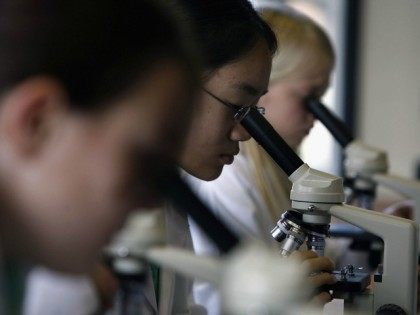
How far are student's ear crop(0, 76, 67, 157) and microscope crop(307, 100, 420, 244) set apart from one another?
4.18 feet

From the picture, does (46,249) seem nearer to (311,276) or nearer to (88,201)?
(88,201)

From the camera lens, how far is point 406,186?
1.83 metres

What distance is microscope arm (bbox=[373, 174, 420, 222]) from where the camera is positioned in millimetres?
1812

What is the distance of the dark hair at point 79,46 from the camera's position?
602 millimetres

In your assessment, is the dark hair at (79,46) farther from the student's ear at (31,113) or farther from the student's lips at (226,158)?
the student's lips at (226,158)

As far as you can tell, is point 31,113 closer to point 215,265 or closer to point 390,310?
point 215,265

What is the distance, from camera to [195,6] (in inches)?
51.4

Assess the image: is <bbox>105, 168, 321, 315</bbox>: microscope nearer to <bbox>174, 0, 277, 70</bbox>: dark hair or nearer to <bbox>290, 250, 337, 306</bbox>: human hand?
<bbox>290, 250, 337, 306</bbox>: human hand

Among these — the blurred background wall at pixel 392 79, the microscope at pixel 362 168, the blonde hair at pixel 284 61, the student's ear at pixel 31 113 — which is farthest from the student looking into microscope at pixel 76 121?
the blurred background wall at pixel 392 79

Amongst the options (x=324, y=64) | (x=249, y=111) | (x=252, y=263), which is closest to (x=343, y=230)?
(x=324, y=64)

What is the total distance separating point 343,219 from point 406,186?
61 cm

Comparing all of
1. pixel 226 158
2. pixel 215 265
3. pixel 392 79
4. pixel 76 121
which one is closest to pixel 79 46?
pixel 76 121

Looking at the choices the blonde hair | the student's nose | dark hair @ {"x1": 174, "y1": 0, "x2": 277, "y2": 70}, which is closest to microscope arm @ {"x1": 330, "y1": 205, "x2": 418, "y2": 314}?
the student's nose

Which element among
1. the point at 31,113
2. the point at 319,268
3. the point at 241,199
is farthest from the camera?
the point at 241,199
